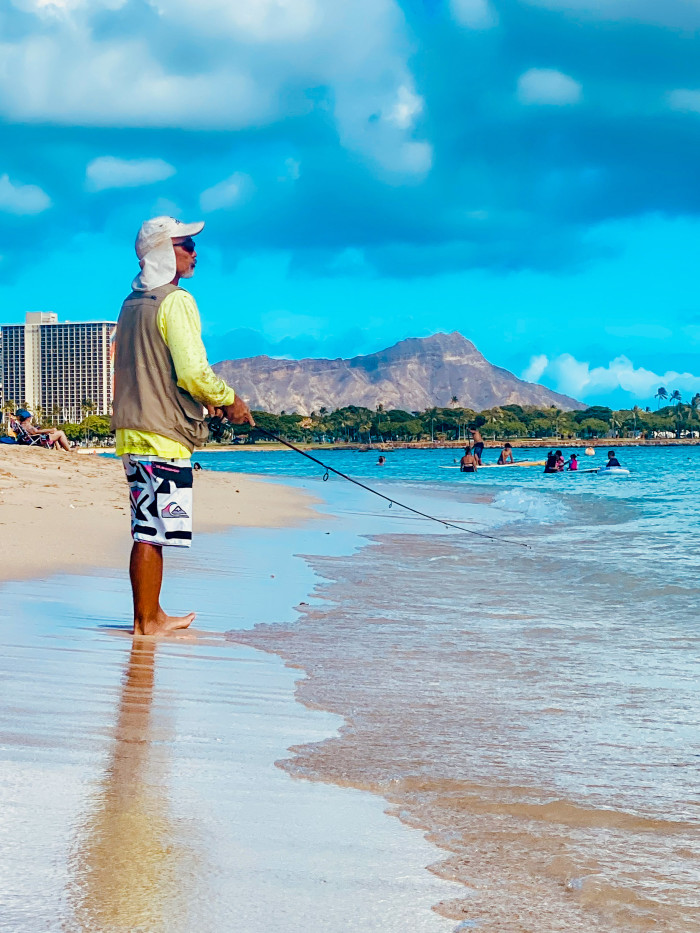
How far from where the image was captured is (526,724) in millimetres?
3561

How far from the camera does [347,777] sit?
285 centimetres

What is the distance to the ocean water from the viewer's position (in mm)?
2164

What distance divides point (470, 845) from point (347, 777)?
22.4 inches

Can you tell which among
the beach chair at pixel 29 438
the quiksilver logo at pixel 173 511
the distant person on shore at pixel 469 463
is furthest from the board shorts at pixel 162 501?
the distant person on shore at pixel 469 463

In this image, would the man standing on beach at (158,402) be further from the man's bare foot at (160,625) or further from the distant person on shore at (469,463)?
the distant person on shore at (469,463)

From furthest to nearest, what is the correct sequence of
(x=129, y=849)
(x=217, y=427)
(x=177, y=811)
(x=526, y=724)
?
1. (x=217, y=427)
2. (x=526, y=724)
3. (x=177, y=811)
4. (x=129, y=849)

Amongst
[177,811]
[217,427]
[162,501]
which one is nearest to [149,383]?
[162,501]

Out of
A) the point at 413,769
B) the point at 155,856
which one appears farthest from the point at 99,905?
the point at 413,769

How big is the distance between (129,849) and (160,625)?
277 centimetres

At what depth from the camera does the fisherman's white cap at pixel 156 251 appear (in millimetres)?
4781

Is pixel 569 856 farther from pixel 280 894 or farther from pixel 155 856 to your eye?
pixel 155 856

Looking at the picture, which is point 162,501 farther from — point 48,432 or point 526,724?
point 48,432

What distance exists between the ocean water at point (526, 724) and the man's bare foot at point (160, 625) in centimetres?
34

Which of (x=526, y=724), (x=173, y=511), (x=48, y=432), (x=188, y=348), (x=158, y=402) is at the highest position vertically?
(x=188, y=348)
